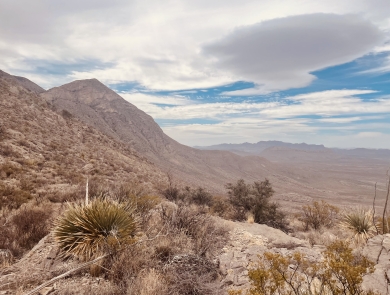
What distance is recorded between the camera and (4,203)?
10.0 meters

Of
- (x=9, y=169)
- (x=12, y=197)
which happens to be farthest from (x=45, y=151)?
(x=12, y=197)

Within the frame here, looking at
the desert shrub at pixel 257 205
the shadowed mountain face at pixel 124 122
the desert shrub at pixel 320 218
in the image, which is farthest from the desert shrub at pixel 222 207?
the shadowed mountain face at pixel 124 122

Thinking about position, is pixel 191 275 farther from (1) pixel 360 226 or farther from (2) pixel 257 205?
(2) pixel 257 205

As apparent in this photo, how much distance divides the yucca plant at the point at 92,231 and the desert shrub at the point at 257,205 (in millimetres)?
10196

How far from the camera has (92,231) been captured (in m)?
5.48

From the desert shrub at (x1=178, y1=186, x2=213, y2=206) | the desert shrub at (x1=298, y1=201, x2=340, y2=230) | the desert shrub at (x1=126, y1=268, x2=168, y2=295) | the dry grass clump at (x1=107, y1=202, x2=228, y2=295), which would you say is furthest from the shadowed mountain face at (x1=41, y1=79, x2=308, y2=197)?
the desert shrub at (x1=126, y1=268, x2=168, y2=295)

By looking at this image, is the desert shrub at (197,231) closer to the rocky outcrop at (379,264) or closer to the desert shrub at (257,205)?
the rocky outcrop at (379,264)

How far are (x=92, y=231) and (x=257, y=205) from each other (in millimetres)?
11650

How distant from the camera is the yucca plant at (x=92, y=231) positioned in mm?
5125

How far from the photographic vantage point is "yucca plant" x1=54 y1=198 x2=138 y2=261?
5.12m

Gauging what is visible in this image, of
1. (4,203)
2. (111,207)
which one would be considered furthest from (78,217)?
(4,203)

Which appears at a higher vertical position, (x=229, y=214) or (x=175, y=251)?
(x=175, y=251)

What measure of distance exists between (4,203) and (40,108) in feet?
102

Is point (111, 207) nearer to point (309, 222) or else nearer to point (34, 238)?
point (34, 238)
